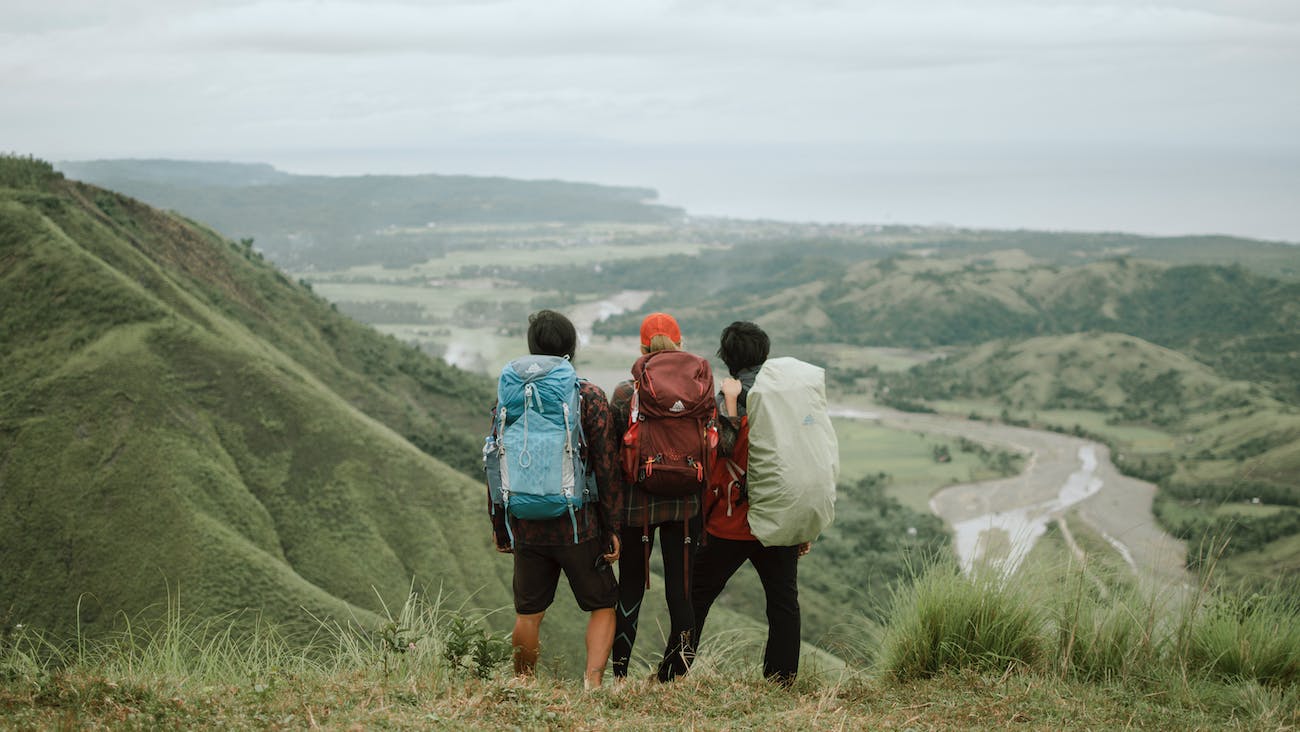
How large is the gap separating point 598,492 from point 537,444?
54 cm

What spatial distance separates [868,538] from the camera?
150 ft

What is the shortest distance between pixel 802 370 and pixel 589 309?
119 metres

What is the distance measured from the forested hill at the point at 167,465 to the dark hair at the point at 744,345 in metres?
14.7

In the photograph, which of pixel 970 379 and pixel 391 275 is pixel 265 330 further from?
pixel 391 275

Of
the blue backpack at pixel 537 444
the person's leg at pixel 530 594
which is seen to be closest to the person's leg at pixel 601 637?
the person's leg at pixel 530 594

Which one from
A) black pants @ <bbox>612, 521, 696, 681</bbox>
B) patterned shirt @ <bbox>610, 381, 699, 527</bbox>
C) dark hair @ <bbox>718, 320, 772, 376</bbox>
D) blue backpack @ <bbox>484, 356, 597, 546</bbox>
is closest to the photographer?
blue backpack @ <bbox>484, 356, 597, 546</bbox>

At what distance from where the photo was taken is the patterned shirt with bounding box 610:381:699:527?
18.2 feet

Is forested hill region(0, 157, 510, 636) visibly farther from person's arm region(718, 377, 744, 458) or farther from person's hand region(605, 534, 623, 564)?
person's arm region(718, 377, 744, 458)

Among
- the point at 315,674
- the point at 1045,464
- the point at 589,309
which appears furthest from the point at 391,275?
the point at 315,674

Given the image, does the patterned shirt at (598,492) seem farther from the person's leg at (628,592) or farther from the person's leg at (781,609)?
the person's leg at (781,609)

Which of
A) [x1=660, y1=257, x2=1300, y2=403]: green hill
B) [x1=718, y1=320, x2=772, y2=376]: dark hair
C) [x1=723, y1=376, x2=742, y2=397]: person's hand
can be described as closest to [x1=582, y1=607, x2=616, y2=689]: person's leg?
[x1=723, y1=376, x2=742, y2=397]: person's hand

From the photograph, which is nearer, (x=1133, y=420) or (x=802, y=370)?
(x=802, y=370)

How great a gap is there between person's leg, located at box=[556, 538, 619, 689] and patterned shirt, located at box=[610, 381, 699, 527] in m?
0.30

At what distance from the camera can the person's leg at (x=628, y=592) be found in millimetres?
5703
